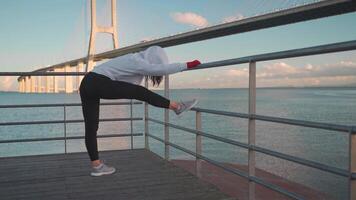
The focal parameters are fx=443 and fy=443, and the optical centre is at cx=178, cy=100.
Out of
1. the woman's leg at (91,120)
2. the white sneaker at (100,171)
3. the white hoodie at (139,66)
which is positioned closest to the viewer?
the white hoodie at (139,66)

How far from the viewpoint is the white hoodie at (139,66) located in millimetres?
2807

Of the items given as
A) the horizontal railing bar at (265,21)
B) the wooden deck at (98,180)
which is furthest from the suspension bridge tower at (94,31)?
the wooden deck at (98,180)

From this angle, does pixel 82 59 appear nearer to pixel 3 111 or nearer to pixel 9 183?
pixel 3 111

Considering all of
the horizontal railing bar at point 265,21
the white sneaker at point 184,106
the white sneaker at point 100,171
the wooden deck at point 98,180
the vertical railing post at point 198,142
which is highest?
the horizontal railing bar at point 265,21

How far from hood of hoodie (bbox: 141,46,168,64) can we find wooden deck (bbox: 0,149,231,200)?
86cm

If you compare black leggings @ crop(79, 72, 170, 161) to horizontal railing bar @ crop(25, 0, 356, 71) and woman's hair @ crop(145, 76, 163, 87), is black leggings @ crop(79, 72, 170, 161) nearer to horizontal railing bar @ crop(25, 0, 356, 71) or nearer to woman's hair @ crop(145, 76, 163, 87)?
woman's hair @ crop(145, 76, 163, 87)

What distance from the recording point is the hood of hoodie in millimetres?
2875

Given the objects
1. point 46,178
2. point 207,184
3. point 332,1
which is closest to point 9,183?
point 46,178

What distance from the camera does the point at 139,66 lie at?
2893 mm

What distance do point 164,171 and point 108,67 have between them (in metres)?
1.00

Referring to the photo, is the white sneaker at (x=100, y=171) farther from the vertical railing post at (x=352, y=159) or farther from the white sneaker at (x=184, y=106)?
the vertical railing post at (x=352, y=159)

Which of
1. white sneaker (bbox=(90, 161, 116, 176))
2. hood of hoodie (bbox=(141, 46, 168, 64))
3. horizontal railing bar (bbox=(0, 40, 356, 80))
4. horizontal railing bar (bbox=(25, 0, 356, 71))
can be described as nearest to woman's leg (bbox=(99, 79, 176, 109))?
hood of hoodie (bbox=(141, 46, 168, 64))

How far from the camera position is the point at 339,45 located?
1772 mm

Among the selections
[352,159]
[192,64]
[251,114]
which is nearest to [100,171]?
[192,64]
